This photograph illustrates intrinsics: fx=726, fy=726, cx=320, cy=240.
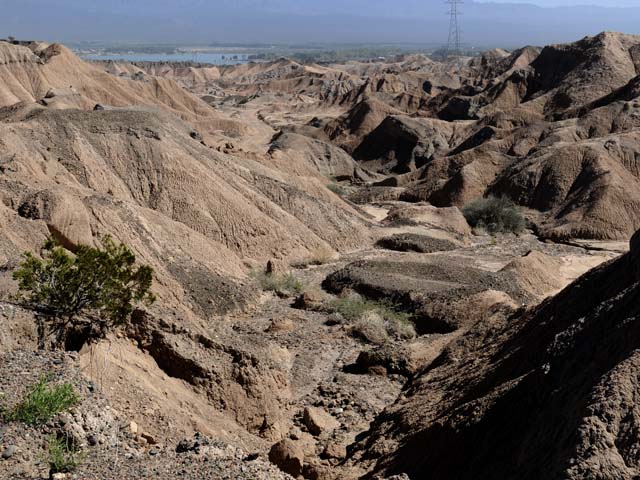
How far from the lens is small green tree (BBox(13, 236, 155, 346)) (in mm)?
10812

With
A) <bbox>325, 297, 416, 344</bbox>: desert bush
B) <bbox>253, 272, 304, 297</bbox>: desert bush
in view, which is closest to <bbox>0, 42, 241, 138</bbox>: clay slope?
<bbox>253, 272, 304, 297</bbox>: desert bush

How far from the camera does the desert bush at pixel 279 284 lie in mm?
21000

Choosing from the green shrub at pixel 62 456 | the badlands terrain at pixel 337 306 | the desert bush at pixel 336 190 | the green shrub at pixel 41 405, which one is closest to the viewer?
the green shrub at pixel 62 456

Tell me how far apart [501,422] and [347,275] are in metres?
12.8

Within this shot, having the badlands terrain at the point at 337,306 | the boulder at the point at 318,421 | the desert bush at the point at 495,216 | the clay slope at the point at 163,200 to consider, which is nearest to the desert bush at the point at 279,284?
the badlands terrain at the point at 337,306

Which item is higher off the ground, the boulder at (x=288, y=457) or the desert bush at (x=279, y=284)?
the boulder at (x=288, y=457)

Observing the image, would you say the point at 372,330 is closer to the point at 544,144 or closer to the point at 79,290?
the point at 79,290

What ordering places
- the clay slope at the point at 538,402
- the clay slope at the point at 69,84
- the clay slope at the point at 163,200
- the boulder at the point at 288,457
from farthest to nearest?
the clay slope at the point at 69,84, the clay slope at the point at 163,200, the boulder at the point at 288,457, the clay slope at the point at 538,402

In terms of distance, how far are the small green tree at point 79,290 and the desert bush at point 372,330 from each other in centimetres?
676

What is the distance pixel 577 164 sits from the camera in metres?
34.3

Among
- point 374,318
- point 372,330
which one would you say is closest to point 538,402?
point 372,330

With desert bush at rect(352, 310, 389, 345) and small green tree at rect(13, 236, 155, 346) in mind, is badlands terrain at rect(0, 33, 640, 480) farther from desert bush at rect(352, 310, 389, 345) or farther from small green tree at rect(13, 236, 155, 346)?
small green tree at rect(13, 236, 155, 346)

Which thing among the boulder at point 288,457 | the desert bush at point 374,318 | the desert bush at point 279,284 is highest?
the boulder at point 288,457

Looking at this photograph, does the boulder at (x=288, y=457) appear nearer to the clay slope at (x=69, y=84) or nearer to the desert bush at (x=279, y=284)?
the desert bush at (x=279, y=284)
